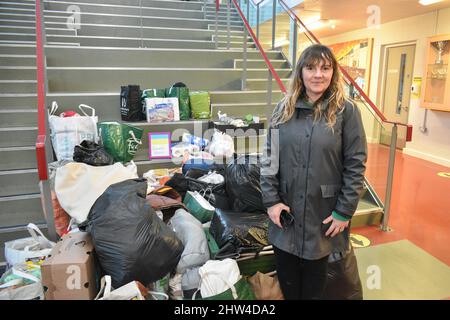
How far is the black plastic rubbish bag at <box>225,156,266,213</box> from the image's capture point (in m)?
2.16

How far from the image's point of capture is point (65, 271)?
1.50 meters

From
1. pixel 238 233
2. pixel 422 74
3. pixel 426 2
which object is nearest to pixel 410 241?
pixel 238 233

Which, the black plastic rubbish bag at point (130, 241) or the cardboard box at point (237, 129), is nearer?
the black plastic rubbish bag at point (130, 241)

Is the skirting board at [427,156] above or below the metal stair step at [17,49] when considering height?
below

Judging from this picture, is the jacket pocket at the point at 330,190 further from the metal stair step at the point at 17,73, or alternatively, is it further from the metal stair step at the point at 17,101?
the metal stair step at the point at 17,73

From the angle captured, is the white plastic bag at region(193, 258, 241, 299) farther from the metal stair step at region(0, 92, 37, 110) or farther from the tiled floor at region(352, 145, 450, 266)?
the metal stair step at region(0, 92, 37, 110)

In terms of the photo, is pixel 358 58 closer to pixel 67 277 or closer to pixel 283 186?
pixel 283 186

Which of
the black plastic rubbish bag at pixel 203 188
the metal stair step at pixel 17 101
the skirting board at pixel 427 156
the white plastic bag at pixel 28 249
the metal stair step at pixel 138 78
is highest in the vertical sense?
the metal stair step at pixel 138 78

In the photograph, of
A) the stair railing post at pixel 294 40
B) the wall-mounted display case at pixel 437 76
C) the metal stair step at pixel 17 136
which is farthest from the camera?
the wall-mounted display case at pixel 437 76

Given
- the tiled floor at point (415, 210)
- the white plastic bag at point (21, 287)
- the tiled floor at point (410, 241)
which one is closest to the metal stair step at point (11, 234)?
the white plastic bag at point (21, 287)

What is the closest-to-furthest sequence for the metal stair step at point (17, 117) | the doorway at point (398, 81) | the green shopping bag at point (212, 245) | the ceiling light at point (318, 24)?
the green shopping bag at point (212, 245) → the metal stair step at point (17, 117) → the doorway at point (398, 81) → the ceiling light at point (318, 24)

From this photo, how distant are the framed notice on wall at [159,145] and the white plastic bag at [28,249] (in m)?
1.31

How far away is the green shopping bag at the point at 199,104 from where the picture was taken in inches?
137
